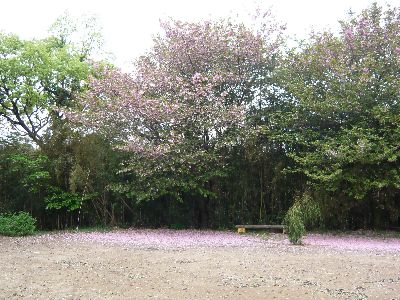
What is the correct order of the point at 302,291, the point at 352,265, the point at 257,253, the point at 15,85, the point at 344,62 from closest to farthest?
the point at 302,291 → the point at 352,265 → the point at 257,253 → the point at 344,62 → the point at 15,85

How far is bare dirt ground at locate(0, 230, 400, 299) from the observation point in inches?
223

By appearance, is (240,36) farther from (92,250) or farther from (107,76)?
(92,250)

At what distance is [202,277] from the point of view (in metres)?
6.56

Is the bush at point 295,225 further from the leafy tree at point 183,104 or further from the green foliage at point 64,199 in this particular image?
the green foliage at point 64,199

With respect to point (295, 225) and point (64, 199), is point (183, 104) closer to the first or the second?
point (295, 225)

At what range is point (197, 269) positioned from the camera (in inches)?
285

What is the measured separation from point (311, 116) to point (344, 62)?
1.90m

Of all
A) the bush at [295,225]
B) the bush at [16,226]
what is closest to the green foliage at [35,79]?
the bush at [16,226]

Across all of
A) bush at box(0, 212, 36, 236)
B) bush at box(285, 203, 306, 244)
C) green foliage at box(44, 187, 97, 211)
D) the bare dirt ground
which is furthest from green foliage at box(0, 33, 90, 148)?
bush at box(285, 203, 306, 244)

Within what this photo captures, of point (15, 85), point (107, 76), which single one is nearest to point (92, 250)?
point (107, 76)

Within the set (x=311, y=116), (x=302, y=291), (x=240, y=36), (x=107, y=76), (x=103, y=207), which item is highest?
(x=240, y=36)

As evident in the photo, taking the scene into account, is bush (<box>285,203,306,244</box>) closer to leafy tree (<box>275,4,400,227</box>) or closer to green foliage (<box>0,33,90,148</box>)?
leafy tree (<box>275,4,400,227</box>)

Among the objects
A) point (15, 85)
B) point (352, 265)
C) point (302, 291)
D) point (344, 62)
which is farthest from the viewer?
point (15, 85)

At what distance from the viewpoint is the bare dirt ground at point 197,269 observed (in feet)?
18.6
